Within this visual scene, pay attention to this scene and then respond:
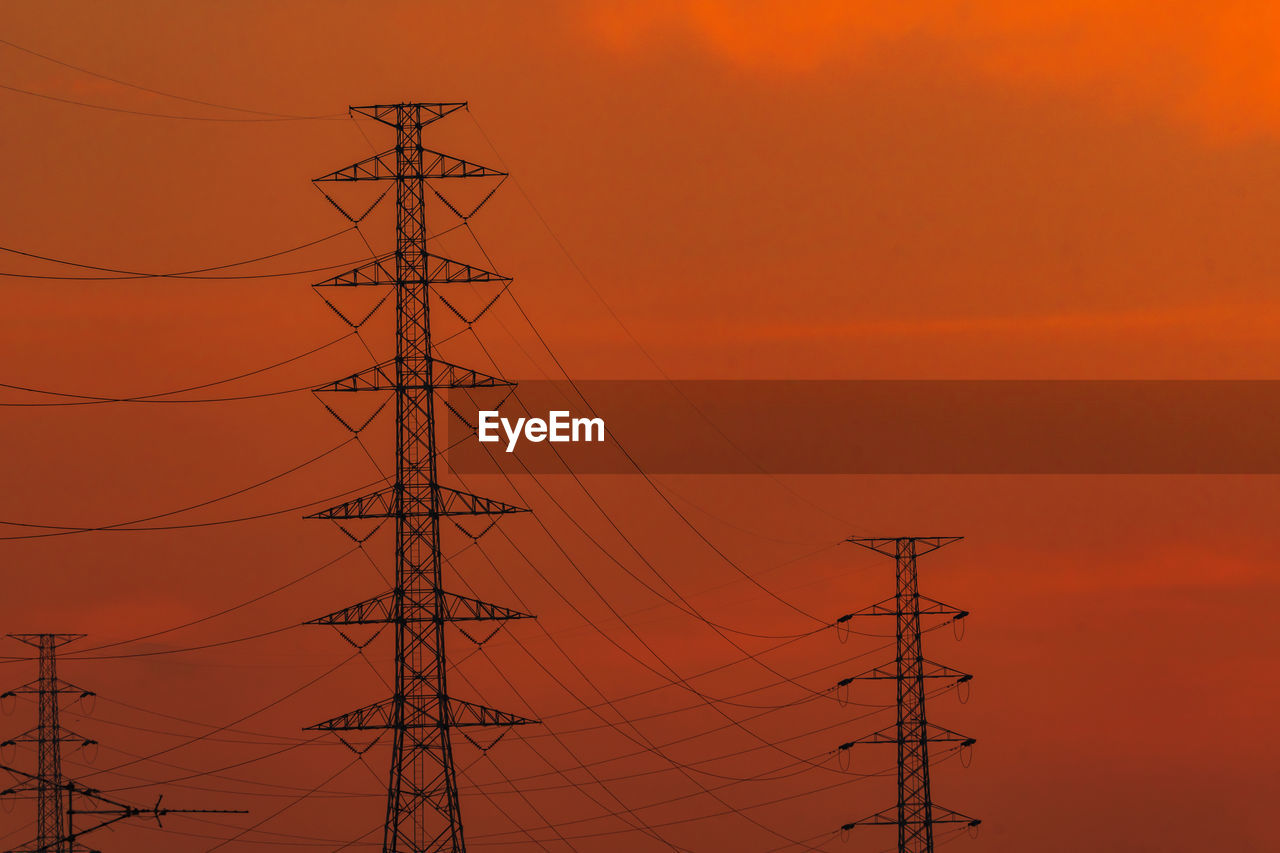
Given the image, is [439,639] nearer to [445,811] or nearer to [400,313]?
[445,811]

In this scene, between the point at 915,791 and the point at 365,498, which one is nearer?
the point at 365,498

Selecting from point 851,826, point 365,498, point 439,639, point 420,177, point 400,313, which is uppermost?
point 420,177

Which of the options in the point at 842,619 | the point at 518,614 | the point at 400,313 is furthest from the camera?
the point at 842,619

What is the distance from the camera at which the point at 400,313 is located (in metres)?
67.0

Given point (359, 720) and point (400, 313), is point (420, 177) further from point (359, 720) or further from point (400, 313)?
point (359, 720)

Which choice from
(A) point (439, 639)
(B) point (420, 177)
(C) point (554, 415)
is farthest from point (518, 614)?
(C) point (554, 415)

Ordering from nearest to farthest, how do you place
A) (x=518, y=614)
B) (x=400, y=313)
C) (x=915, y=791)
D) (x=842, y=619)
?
(x=518, y=614) → (x=400, y=313) → (x=915, y=791) → (x=842, y=619)

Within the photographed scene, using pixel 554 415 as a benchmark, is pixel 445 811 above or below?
below

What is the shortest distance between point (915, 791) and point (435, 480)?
29490mm

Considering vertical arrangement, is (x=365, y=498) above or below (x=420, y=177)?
below

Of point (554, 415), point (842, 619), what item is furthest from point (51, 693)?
point (842, 619)

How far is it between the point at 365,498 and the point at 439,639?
4572mm

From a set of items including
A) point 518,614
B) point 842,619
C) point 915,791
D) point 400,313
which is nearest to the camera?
point 518,614

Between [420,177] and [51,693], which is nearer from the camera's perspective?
[420,177]
